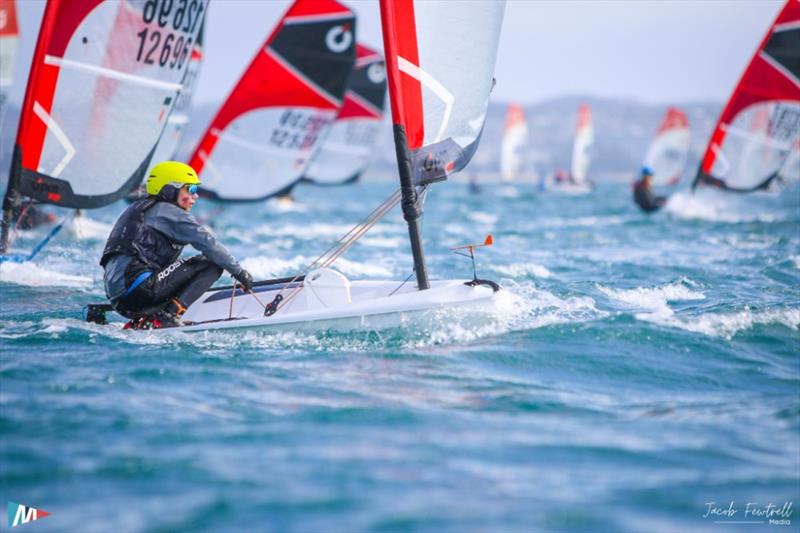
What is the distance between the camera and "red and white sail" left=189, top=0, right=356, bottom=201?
13133 mm

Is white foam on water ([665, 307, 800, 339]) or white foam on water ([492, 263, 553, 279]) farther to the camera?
white foam on water ([492, 263, 553, 279])

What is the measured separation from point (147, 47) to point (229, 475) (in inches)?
264

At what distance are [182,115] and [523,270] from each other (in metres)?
7.57

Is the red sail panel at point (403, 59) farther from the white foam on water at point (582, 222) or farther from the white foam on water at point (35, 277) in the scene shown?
the white foam on water at point (582, 222)

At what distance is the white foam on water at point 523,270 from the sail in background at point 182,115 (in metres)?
6.80

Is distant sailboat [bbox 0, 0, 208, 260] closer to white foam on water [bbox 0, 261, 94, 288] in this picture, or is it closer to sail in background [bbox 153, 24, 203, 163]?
white foam on water [bbox 0, 261, 94, 288]

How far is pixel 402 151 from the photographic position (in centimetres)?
591

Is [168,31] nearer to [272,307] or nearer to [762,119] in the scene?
[272,307]

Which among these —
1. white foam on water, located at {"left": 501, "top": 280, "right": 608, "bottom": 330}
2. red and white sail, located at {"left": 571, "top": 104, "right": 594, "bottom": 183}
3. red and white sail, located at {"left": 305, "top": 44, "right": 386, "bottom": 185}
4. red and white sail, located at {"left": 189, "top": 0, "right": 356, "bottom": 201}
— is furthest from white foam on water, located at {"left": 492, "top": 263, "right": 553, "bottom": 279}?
red and white sail, located at {"left": 571, "top": 104, "right": 594, "bottom": 183}

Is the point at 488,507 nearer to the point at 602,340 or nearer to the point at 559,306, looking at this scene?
the point at 602,340

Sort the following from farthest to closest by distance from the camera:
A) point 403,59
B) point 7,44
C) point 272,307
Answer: point 7,44
point 403,59
point 272,307

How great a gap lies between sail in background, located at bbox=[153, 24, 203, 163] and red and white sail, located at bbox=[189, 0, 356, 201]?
116 centimetres

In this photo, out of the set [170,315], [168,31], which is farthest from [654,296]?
[168,31]

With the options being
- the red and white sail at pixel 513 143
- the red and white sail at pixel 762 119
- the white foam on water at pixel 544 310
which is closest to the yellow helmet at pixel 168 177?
the white foam on water at pixel 544 310
